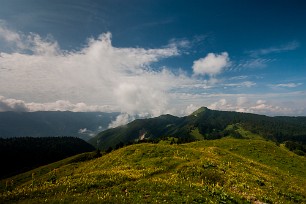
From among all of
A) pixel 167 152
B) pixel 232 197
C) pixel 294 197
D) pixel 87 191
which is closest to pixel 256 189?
pixel 294 197

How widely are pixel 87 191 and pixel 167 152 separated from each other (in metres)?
22.7

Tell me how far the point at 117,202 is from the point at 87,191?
5084 millimetres

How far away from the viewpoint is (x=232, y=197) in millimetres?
18922

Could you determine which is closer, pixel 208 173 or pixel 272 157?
pixel 208 173

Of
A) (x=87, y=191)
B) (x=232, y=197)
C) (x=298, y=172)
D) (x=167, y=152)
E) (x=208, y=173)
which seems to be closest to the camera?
(x=232, y=197)

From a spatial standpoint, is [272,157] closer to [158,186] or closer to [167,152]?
[167,152]

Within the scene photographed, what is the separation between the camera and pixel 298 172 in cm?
4816

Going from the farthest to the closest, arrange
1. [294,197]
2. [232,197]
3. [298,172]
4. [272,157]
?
[272,157] < [298,172] < [294,197] < [232,197]

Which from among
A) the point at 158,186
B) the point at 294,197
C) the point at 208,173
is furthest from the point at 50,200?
the point at 294,197

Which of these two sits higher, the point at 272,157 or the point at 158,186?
the point at 158,186

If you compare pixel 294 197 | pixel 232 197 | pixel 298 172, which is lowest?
pixel 298 172

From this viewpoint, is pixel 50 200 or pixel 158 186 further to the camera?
pixel 158 186

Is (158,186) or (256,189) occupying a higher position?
(158,186)

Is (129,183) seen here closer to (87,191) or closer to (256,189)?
(87,191)
